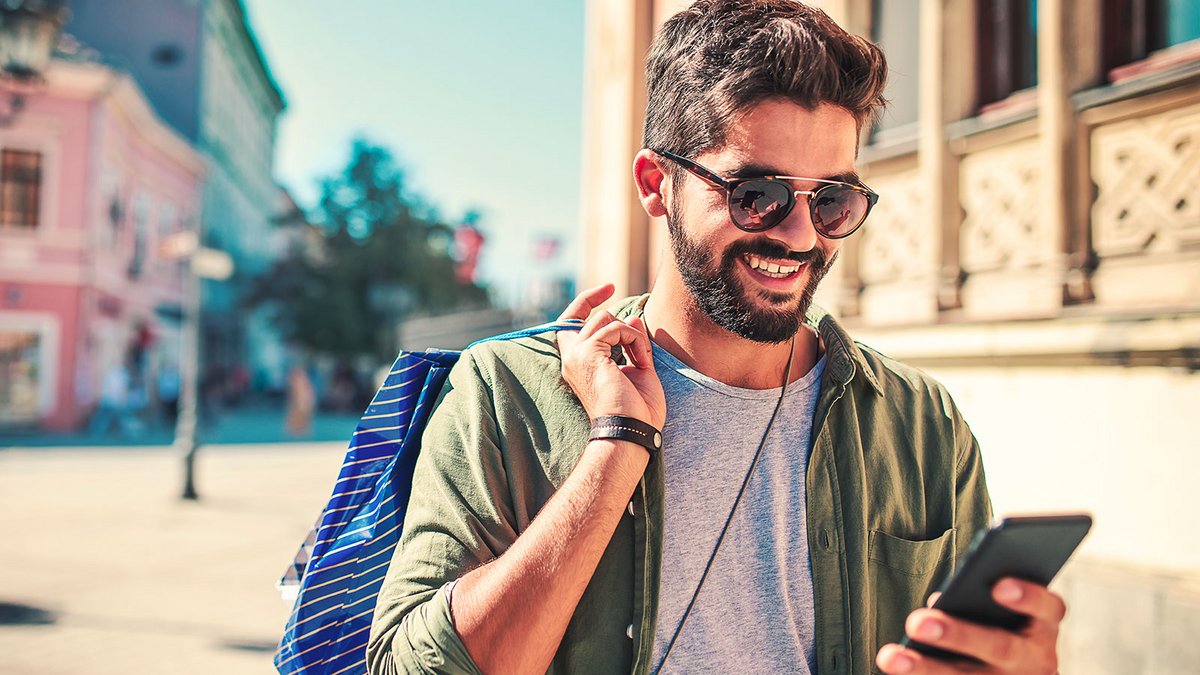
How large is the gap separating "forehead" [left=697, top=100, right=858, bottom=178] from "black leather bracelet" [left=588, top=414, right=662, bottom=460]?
52 cm

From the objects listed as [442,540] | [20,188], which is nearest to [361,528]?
[442,540]

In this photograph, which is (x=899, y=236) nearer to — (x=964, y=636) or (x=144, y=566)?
(x=964, y=636)

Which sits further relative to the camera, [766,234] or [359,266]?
Answer: [359,266]

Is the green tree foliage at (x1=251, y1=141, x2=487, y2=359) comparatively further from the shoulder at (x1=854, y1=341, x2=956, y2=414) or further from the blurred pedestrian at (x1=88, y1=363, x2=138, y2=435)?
the shoulder at (x1=854, y1=341, x2=956, y2=414)

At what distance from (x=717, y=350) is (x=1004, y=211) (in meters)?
4.18

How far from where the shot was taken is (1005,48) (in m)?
5.79

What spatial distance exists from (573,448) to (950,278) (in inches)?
181

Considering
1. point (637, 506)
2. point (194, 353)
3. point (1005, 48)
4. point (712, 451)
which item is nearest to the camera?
point (637, 506)

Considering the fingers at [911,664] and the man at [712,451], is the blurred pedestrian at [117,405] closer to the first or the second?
the man at [712,451]

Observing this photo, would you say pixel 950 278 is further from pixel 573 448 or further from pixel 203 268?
pixel 203 268

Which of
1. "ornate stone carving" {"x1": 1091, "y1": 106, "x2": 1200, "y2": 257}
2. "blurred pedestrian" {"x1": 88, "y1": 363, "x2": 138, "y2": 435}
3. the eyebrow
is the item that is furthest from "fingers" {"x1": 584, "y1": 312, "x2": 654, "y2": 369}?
"blurred pedestrian" {"x1": 88, "y1": 363, "x2": 138, "y2": 435}

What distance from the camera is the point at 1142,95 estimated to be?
4633 mm

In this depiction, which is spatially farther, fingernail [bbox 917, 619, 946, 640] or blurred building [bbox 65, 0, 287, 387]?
blurred building [bbox 65, 0, 287, 387]

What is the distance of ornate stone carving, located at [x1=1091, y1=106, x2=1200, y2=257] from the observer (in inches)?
172
